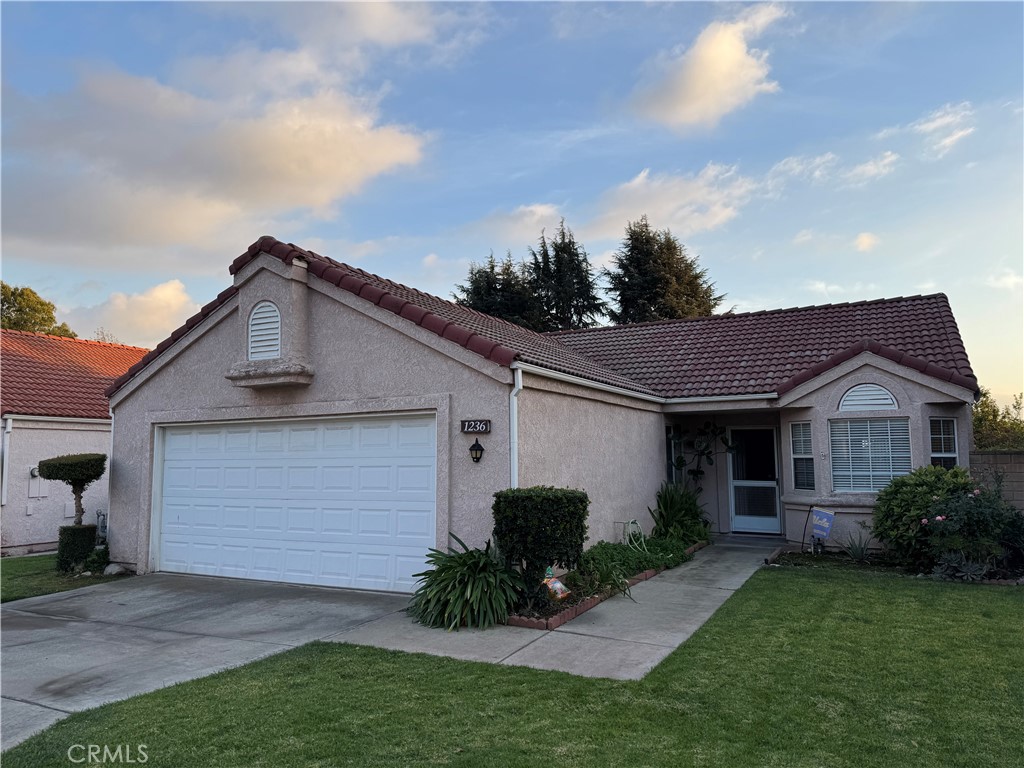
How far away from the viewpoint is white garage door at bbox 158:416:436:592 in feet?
29.6

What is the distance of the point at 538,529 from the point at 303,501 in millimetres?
4331

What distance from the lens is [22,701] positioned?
5180 mm

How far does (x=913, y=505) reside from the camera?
10141 mm

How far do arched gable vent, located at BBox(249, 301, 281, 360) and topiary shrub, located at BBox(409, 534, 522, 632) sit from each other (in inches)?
166

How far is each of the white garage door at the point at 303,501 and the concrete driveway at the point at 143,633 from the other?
14.6 inches

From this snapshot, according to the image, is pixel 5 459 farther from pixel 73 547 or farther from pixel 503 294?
pixel 503 294

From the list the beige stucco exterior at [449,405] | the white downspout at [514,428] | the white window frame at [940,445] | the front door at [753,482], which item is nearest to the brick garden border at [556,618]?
the beige stucco exterior at [449,405]

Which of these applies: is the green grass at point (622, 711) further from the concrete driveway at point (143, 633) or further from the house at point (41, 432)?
the house at point (41, 432)

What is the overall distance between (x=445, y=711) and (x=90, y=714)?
2641mm

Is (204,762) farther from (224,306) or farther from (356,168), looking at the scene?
(356,168)

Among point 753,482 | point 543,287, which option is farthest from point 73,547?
point 543,287

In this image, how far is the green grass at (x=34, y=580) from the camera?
978 centimetres

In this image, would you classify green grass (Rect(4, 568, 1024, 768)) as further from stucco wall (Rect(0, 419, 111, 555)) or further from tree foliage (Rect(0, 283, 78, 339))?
→ tree foliage (Rect(0, 283, 78, 339))

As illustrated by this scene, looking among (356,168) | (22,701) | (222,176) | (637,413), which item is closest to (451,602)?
(22,701)
